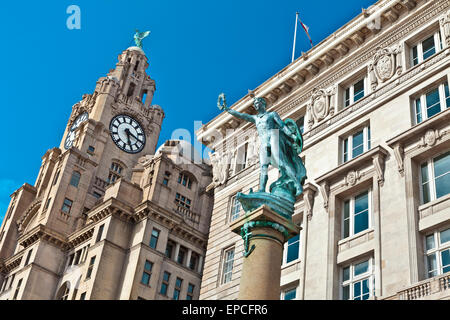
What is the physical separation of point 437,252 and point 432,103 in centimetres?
793

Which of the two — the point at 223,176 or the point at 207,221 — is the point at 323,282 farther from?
the point at 207,221

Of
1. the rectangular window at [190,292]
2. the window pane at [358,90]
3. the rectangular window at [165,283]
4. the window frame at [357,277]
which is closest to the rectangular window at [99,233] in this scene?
the rectangular window at [165,283]

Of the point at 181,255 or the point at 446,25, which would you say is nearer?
the point at 446,25

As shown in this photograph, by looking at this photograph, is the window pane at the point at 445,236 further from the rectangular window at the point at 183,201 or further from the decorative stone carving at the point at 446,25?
the rectangular window at the point at 183,201

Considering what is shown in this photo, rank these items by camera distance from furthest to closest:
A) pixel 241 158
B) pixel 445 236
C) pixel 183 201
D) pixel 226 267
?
pixel 183 201 < pixel 241 158 < pixel 226 267 < pixel 445 236

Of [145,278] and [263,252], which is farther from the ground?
[145,278]

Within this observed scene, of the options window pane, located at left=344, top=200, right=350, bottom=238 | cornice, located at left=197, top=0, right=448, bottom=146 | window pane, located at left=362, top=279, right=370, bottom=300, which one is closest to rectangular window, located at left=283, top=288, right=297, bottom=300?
window pane, located at left=344, top=200, right=350, bottom=238

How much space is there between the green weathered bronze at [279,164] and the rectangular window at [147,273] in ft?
129

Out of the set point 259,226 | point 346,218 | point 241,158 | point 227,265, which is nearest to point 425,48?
point 346,218

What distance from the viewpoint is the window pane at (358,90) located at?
33906 mm

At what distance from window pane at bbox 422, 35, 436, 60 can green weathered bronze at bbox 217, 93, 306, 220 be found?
579 inches

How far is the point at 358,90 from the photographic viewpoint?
34312 mm

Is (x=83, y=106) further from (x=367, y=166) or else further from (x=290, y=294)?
(x=367, y=166)

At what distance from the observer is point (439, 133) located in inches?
1069
